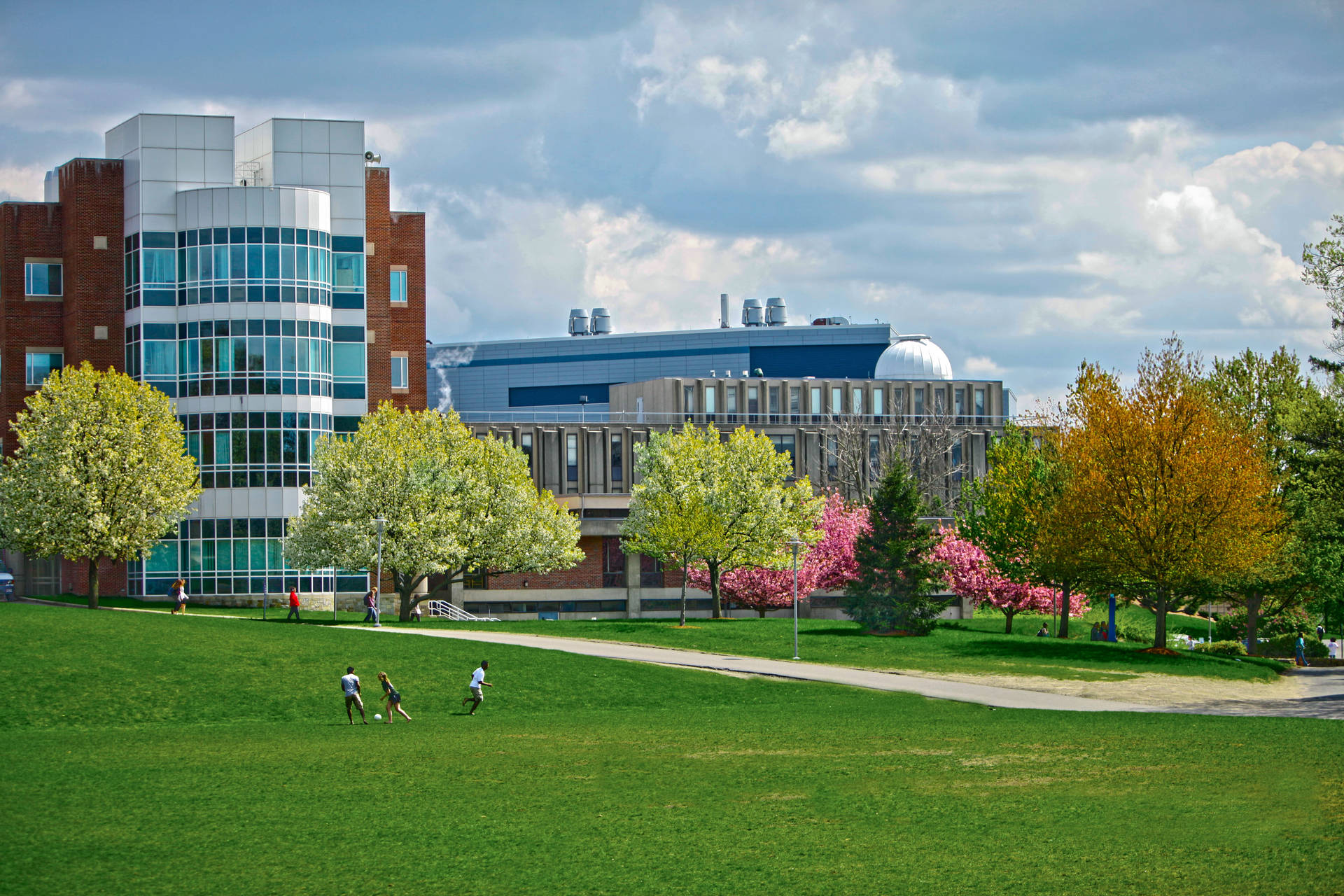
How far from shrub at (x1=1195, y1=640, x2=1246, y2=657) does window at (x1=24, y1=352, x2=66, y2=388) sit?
59.1 meters

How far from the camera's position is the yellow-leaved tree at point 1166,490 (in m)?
47.8

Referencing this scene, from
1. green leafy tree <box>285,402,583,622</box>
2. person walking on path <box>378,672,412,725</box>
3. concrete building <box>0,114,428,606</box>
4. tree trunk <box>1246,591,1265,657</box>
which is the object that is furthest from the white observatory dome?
person walking on path <box>378,672,412,725</box>

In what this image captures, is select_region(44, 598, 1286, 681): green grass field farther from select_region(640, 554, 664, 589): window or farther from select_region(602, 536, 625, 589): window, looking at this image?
select_region(602, 536, 625, 589): window

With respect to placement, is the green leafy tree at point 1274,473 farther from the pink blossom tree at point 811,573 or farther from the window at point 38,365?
the window at point 38,365

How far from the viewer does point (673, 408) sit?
10406 cm

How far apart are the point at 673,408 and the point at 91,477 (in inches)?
2126

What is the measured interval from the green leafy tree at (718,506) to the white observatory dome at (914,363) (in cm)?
5296

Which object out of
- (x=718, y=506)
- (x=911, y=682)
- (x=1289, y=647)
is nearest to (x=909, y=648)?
(x=911, y=682)

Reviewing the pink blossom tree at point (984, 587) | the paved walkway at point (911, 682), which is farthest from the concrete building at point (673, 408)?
the paved walkway at point (911, 682)

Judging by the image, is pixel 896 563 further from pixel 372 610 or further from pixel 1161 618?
pixel 372 610

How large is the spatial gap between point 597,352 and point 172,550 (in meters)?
76.2

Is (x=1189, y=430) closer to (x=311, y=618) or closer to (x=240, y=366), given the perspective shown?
(x=311, y=618)

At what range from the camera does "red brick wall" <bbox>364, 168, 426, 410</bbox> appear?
7450 centimetres

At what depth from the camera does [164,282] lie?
6981 cm
